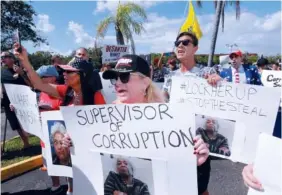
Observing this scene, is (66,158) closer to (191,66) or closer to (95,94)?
(95,94)

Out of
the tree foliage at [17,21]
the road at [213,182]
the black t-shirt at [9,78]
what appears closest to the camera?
the road at [213,182]

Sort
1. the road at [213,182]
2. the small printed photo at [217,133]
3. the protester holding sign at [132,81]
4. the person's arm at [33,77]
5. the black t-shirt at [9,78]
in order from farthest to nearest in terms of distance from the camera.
→ 1. the black t-shirt at [9,78]
2. the road at [213,182]
3. the small printed photo at [217,133]
4. the person's arm at [33,77]
5. the protester holding sign at [132,81]

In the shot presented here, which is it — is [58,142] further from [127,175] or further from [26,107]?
[26,107]

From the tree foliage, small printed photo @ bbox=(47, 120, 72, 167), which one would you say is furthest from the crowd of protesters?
the tree foliage

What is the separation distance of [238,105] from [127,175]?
1.78 meters

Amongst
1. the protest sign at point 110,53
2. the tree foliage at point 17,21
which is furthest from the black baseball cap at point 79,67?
the tree foliage at point 17,21

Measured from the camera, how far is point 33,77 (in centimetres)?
286

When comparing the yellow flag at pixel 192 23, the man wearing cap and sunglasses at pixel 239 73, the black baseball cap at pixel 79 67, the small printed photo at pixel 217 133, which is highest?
the yellow flag at pixel 192 23

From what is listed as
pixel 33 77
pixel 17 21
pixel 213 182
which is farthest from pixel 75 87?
pixel 17 21

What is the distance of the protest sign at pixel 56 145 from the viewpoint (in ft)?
7.34

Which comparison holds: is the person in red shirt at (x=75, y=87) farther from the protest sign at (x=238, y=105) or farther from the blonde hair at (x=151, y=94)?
the blonde hair at (x=151, y=94)

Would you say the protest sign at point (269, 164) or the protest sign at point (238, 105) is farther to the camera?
the protest sign at point (238, 105)

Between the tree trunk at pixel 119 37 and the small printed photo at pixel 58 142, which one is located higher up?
the tree trunk at pixel 119 37

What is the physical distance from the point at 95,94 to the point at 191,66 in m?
0.97
